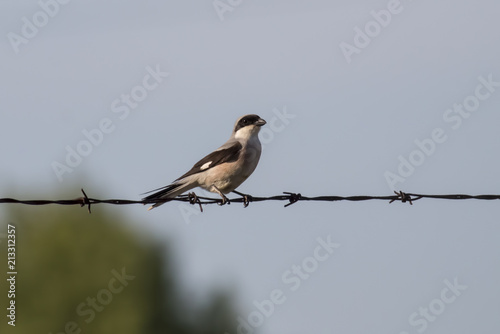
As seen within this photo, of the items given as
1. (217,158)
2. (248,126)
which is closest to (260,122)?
(248,126)

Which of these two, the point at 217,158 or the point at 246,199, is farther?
the point at 217,158

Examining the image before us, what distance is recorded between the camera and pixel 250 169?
14.0 metres

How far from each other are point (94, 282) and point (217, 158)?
66.5 ft

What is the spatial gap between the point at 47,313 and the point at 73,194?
17.0ft

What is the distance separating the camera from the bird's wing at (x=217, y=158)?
13.9 m

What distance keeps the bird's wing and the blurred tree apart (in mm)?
17924

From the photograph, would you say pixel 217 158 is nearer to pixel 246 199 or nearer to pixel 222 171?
pixel 222 171

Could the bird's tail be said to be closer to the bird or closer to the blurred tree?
the bird

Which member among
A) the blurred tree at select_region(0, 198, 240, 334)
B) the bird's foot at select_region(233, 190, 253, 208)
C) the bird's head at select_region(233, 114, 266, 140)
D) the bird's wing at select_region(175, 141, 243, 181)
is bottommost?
the blurred tree at select_region(0, 198, 240, 334)

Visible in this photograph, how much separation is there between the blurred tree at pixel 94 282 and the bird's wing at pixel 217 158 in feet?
58.8

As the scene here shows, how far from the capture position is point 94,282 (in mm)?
33469

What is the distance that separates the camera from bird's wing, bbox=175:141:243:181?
13878 mm

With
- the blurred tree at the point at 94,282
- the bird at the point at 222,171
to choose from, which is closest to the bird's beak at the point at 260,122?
the bird at the point at 222,171

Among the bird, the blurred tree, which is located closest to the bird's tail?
the bird
